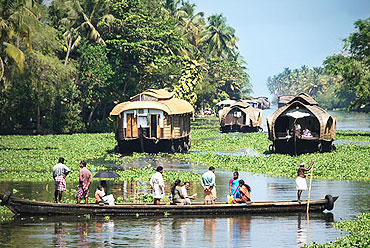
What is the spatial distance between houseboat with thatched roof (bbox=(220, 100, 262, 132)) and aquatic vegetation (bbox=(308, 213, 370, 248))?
144 feet

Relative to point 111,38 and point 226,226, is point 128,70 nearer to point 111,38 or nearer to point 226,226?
point 111,38

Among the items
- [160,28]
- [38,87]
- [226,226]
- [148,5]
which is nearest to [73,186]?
[226,226]

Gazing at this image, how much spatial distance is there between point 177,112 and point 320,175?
13901 mm

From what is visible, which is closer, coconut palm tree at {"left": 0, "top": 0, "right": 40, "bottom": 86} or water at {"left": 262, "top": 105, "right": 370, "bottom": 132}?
coconut palm tree at {"left": 0, "top": 0, "right": 40, "bottom": 86}

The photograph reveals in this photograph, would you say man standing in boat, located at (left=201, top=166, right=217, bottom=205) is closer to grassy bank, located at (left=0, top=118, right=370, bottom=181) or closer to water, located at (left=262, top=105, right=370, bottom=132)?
grassy bank, located at (left=0, top=118, right=370, bottom=181)

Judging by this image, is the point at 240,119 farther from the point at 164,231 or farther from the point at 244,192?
the point at 164,231

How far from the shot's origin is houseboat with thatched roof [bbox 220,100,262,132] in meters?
62.9

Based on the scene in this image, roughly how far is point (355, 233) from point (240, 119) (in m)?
47.2

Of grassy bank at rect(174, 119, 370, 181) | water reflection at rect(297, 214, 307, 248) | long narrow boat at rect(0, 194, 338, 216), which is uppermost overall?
grassy bank at rect(174, 119, 370, 181)

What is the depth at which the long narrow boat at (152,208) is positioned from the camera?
19453 millimetres

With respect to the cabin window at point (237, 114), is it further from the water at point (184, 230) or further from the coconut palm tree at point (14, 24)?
the water at point (184, 230)

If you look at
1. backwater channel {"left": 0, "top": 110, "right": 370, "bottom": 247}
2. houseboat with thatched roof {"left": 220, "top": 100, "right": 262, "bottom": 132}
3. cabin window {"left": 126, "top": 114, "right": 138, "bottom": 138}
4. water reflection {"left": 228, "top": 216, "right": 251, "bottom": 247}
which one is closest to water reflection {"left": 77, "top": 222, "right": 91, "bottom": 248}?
backwater channel {"left": 0, "top": 110, "right": 370, "bottom": 247}

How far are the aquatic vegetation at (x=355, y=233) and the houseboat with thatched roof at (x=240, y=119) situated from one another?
43951 millimetres

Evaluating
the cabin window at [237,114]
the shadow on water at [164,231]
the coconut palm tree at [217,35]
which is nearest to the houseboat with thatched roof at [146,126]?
the shadow on water at [164,231]
